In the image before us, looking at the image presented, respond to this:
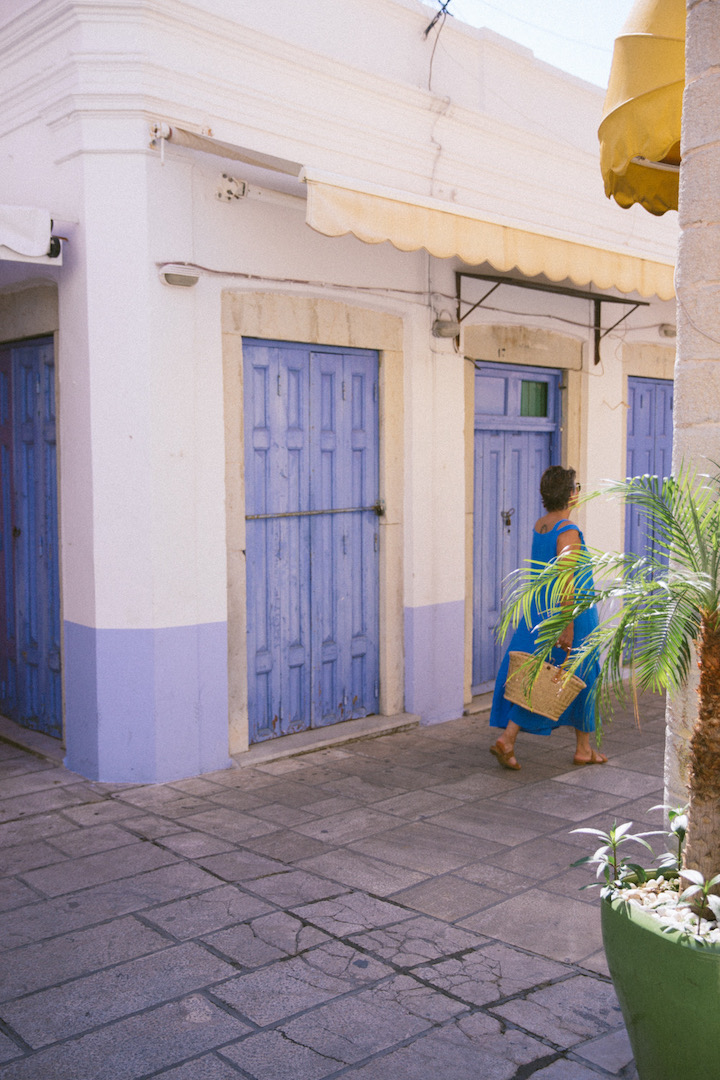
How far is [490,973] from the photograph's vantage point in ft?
11.8

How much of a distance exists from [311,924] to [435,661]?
353 cm

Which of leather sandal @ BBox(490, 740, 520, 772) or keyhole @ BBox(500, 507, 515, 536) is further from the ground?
keyhole @ BBox(500, 507, 515, 536)

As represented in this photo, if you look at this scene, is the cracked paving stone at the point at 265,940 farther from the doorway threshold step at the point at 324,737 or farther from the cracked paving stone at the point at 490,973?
the doorway threshold step at the point at 324,737

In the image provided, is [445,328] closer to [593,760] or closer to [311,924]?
[593,760]

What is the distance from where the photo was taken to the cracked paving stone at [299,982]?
3.34 metres

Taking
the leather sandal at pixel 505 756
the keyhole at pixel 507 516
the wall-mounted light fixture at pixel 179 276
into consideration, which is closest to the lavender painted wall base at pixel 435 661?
the keyhole at pixel 507 516

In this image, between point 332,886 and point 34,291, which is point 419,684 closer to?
point 332,886

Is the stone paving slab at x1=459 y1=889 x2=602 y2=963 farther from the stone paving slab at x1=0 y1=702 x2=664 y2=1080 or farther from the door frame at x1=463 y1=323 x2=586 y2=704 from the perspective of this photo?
the door frame at x1=463 y1=323 x2=586 y2=704

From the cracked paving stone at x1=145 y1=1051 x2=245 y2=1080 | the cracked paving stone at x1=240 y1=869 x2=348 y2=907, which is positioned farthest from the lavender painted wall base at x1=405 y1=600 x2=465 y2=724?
the cracked paving stone at x1=145 y1=1051 x2=245 y2=1080

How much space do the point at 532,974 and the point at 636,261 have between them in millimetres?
5232

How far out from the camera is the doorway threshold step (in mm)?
6227

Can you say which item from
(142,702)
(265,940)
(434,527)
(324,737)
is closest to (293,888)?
(265,940)

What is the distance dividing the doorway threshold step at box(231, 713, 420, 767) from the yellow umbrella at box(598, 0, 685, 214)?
3736 mm

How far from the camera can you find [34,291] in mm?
6156
